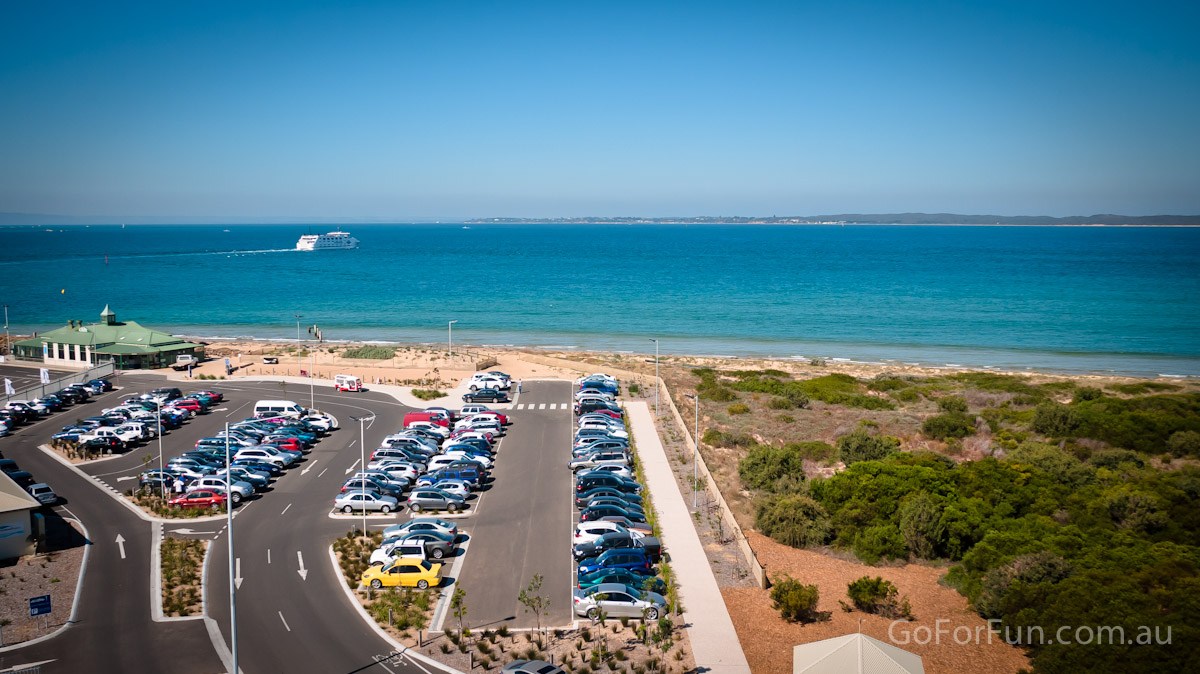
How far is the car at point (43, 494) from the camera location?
2916cm

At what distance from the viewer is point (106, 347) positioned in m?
57.6

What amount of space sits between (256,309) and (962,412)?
8745 cm

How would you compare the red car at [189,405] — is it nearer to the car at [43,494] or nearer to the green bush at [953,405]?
the car at [43,494]

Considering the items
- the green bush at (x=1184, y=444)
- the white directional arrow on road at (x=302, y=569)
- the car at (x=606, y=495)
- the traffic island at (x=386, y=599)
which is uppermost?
the green bush at (x=1184, y=444)

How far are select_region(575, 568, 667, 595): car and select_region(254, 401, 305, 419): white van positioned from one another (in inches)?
1045

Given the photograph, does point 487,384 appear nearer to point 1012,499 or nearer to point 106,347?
point 1012,499

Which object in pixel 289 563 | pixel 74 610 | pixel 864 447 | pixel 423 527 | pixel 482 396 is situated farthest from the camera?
pixel 482 396

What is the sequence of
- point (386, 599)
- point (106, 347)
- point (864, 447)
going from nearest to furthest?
point (386, 599), point (864, 447), point (106, 347)

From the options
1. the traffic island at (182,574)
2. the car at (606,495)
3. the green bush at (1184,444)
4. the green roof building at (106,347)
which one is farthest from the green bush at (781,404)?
the green roof building at (106,347)

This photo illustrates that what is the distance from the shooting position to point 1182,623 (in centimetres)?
1700

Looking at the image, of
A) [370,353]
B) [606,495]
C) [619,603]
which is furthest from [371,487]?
[370,353]

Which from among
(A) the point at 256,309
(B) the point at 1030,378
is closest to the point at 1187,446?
(B) the point at 1030,378

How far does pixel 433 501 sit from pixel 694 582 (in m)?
11.2

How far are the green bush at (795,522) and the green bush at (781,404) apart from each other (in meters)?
18.4
